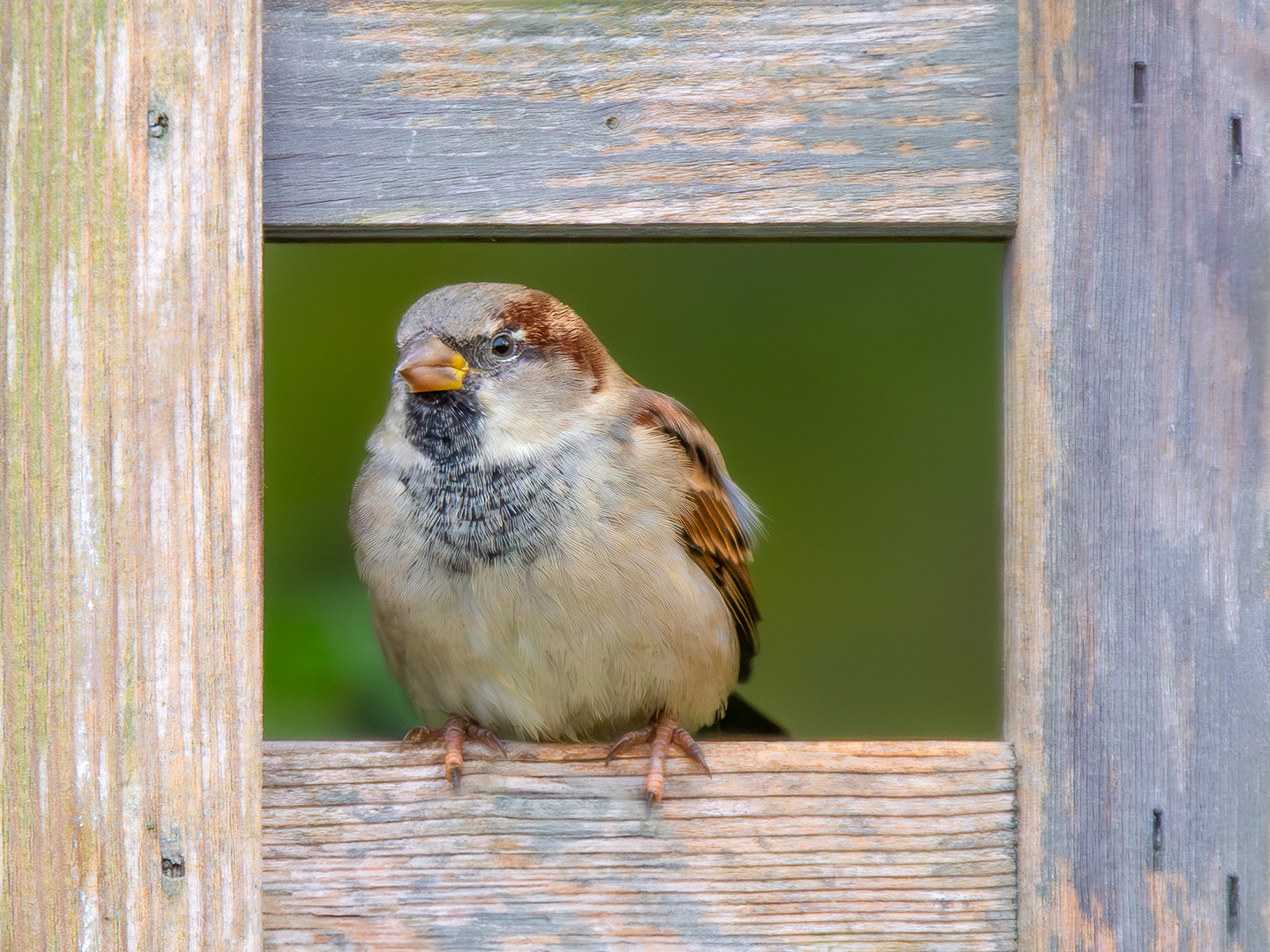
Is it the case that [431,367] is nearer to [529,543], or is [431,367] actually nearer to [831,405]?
[529,543]

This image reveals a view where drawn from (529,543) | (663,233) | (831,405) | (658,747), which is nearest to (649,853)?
(658,747)

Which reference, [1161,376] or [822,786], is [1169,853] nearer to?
[822,786]

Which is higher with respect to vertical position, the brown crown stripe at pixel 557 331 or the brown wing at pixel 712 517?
the brown crown stripe at pixel 557 331

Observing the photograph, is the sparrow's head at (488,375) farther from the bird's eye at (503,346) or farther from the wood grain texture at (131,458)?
the wood grain texture at (131,458)

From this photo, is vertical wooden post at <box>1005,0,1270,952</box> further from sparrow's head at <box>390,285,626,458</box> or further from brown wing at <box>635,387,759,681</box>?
sparrow's head at <box>390,285,626,458</box>

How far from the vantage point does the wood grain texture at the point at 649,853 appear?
1.47 metres

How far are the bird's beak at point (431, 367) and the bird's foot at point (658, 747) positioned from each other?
543 millimetres

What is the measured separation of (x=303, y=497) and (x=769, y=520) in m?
1.37

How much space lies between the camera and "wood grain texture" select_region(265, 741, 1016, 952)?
147cm

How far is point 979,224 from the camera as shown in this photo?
1472 millimetres

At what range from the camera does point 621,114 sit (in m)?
1.48

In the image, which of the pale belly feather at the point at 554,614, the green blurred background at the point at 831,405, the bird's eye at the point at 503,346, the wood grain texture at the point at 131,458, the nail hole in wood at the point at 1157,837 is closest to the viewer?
the wood grain texture at the point at 131,458

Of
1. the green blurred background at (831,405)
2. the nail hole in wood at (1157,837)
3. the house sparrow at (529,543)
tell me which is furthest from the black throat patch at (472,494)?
the green blurred background at (831,405)

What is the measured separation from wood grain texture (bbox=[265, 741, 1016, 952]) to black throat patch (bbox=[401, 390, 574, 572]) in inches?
11.3
